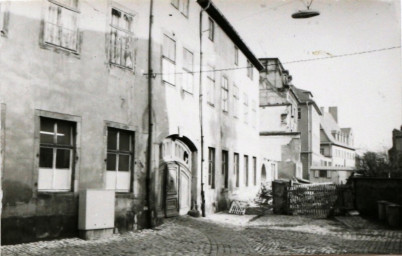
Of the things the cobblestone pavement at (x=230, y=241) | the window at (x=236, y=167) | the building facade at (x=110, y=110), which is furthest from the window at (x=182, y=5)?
the window at (x=236, y=167)

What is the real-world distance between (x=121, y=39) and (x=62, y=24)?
0.99 metres

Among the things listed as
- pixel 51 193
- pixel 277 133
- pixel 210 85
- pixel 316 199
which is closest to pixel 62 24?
pixel 51 193

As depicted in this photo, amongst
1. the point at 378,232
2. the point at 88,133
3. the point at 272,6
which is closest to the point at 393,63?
the point at 272,6

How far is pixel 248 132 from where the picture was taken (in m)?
10.1

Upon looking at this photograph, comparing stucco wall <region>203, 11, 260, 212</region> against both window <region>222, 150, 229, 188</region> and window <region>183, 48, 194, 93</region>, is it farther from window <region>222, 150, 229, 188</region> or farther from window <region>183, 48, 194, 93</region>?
window <region>183, 48, 194, 93</region>

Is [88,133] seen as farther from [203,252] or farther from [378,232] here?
[378,232]

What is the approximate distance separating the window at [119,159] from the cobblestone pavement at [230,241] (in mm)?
777

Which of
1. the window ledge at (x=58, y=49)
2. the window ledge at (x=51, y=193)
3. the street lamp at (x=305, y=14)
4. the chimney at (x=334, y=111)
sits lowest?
the window ledge at (x=51, y=193)

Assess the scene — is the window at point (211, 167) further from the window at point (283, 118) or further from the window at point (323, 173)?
the window at point (323, 173)

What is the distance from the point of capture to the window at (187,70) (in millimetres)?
7020

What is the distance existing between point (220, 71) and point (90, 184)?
3986 millimetres

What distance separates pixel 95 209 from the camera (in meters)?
5.33

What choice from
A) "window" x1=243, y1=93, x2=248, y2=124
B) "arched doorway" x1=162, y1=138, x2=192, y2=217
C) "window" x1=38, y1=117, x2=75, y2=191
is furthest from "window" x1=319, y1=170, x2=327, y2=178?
"window" x1=38, y1=117, x2=75, y2=191

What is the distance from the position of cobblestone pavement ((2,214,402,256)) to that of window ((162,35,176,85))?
250cm
